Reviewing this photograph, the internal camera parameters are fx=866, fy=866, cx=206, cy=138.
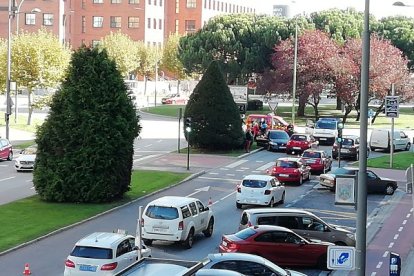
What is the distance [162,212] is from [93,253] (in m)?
5.68

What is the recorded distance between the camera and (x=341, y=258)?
15492 mm

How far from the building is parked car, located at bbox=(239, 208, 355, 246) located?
322 feet

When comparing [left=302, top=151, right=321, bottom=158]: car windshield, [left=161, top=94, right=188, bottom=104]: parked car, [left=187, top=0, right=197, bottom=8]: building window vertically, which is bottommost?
[left=302, top=151, right=321, bottom=158]: car windshield

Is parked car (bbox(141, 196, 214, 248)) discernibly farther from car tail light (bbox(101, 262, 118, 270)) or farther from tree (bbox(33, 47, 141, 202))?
tree (bbox(33, 47, 141, 202))

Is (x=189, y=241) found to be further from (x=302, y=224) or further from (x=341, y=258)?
(x=341, y=258)

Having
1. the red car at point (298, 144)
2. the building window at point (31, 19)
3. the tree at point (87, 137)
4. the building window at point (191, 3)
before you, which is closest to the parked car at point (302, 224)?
the tree at point (87, 137)

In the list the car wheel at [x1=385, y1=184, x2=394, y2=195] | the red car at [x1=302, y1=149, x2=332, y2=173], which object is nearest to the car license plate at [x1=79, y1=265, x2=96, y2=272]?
the car wheel at [x1=385, y1=184, x2=394, y2=195]

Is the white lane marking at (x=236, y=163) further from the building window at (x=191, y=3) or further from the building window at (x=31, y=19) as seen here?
the building window at (x=191, y=3)

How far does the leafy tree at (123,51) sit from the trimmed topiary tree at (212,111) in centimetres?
5789

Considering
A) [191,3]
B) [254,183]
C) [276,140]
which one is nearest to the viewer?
[254,183]

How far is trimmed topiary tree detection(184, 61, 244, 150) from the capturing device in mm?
54375

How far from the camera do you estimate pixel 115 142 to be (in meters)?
35.5

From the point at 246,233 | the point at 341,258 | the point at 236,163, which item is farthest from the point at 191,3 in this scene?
the point at 341,258

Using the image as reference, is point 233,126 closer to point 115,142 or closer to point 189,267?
point 115,142
